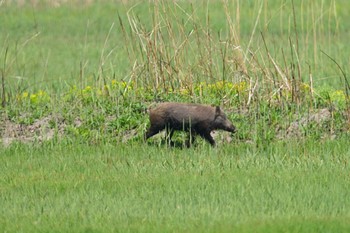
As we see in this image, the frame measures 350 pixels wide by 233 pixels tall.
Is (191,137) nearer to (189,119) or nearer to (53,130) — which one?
(189,119)

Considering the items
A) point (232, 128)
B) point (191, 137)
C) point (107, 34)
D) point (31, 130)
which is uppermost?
point (232, 128)

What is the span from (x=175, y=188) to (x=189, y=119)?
2248 mm

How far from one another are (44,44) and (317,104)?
10.4 meters

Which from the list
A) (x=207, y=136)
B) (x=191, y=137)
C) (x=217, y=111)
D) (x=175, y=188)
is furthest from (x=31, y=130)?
(x=175, y=188)

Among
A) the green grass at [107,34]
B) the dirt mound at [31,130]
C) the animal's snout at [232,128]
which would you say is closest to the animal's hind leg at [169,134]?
the animal's snout at [232,128]

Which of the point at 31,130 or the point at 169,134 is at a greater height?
the point at 169,134

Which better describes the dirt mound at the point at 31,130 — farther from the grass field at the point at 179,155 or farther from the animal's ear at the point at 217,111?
the animal's ear at the point at 217,111

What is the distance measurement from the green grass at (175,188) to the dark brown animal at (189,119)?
22 cm

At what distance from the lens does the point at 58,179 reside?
1015 centimetres

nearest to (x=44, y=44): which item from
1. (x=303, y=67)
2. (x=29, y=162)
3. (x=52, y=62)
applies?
(x=52, y=62)

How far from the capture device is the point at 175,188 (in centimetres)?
955

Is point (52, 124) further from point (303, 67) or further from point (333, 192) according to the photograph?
point (303, 67)

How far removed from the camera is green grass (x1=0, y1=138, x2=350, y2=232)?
8258mm

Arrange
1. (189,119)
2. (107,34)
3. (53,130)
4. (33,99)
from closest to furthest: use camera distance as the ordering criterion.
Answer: (189,119) < (53,130) < (33,99) < (107,34)
